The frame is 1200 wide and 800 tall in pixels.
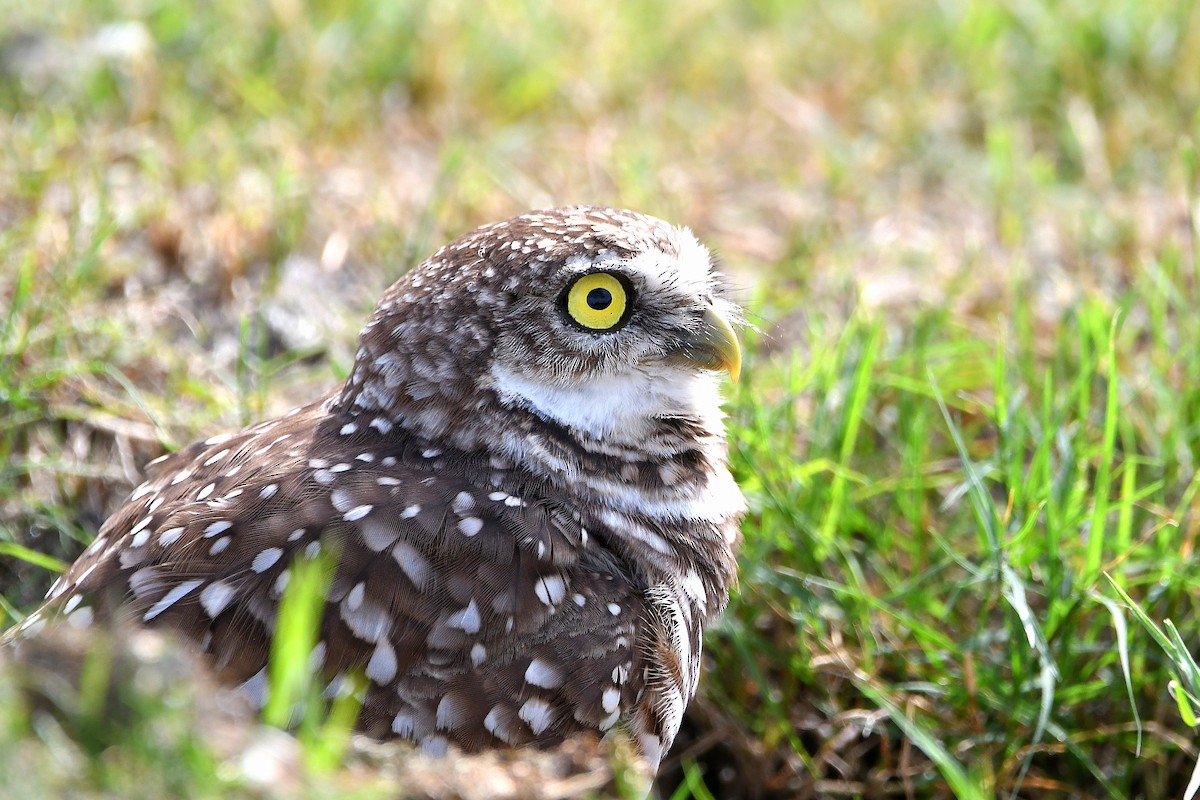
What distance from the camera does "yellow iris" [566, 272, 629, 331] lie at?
260 centimetres

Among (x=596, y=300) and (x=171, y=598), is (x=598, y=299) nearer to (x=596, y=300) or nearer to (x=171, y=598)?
(x=596, y=300)

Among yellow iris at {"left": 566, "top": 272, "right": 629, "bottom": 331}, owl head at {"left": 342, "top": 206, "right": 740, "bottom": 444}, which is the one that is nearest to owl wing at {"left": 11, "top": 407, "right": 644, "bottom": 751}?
owl head at {"left": 342, "top": 206, "right": 740, "bottom": 444}

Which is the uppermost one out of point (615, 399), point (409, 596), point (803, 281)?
point (615, 399)

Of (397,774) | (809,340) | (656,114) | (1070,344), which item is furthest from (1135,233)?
(397,774)

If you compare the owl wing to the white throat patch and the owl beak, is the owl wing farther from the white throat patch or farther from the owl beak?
the owl beak

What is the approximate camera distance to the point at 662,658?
96.7 inches

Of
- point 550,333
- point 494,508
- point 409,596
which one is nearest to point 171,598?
point 409,596

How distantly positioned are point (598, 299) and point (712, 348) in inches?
11.2

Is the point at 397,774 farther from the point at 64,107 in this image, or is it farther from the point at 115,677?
the point at 64,107

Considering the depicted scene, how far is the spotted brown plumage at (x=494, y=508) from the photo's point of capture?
2299 mm

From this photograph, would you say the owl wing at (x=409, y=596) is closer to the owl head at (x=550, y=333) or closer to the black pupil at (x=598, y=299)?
the owl head at (x=550, y=333)

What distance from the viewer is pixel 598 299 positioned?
2.62 meters

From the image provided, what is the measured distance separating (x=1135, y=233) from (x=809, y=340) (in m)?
1.49

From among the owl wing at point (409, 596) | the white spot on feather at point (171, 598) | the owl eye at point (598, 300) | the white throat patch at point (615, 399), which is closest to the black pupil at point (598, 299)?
the owl eye at point (598, 300)
